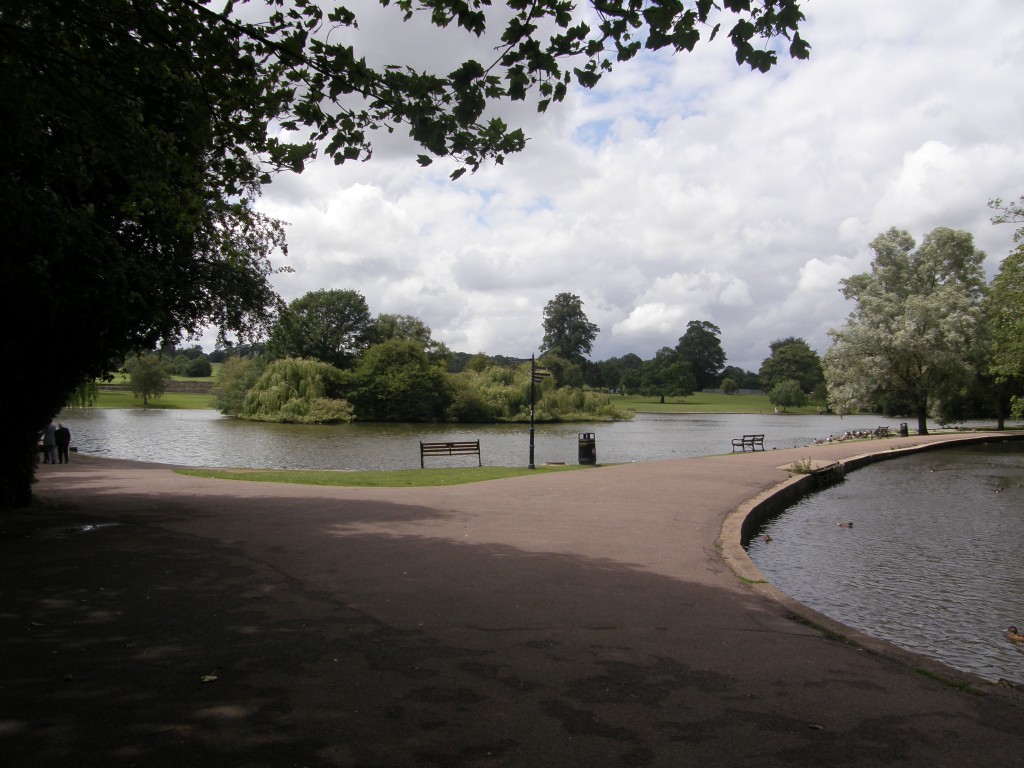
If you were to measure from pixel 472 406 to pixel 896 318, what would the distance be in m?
36.5

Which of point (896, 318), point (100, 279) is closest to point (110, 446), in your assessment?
point (100, 279)

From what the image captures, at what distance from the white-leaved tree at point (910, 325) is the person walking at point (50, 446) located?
40.5 meters

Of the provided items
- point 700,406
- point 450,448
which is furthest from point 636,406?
point 450,448

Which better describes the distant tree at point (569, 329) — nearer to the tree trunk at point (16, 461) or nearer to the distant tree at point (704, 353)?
the distant tree at point (704, 353)

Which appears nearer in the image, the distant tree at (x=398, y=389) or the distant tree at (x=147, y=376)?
the distant tree at (x=398, y=389)

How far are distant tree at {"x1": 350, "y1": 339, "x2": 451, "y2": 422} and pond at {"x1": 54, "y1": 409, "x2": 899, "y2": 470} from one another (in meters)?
7.89

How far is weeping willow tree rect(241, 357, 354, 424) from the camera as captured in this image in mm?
57406

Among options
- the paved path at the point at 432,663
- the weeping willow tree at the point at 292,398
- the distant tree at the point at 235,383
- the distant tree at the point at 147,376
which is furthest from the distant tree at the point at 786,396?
the paved path at the point at 432,663

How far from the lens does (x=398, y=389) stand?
67.8 metres

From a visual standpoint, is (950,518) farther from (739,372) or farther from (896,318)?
(739,372)

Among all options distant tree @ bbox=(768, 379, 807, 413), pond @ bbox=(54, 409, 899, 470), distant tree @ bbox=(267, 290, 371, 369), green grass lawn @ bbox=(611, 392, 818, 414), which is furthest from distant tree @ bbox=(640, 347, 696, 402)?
pond @ bbox=(54, 409, 899, 470)

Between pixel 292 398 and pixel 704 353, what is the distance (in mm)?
123128

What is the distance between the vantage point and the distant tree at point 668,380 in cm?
13975

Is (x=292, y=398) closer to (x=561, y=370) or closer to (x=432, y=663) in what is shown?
(x=432, y=663)
